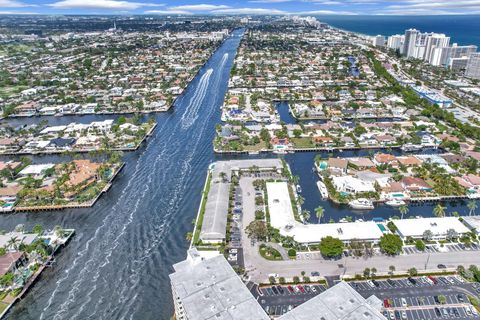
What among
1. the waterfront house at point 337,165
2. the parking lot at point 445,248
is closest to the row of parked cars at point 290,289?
the parking lot at point 445,248

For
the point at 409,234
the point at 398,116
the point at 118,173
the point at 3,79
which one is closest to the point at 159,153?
the point at 118,173

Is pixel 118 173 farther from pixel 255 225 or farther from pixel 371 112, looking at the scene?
pixel 371 112

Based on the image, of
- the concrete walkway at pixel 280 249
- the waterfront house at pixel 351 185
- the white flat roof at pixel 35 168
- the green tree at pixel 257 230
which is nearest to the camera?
the concrete walkway at pixel 280 249

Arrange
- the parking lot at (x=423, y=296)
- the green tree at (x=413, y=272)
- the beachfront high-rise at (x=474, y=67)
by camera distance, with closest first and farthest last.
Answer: the parking lot at (x=423, y=296) < the green tree at (x=413, y=272) < the beachfront high-rise at (x=474, y=67)

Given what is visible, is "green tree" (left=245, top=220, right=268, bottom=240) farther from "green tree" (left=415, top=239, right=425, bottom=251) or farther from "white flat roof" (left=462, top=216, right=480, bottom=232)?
"white flat roof" (left=462, top=216, right=480, bottom=232)

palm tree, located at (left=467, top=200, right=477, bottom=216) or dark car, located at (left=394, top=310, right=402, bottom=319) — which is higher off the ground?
palm tree, located at (left=467, top=200, right=477, bottom=216)

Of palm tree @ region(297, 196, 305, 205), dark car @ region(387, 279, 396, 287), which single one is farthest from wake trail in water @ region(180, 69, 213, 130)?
dark car @ region(387, 279, 396, 287)

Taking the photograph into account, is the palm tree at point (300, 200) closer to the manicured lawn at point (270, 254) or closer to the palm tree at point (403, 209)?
the manicured lawn at point (270, 254)
